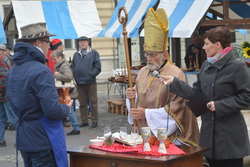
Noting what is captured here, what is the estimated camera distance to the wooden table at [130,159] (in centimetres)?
379

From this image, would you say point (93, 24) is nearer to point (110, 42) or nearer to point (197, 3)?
point (197, 3)

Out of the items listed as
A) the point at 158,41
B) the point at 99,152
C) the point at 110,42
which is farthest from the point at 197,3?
the point at 110,42

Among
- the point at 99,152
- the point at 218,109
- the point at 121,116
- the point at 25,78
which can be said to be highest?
the point at 25,78

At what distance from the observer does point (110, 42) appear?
69.9 feet

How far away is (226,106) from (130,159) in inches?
36.5

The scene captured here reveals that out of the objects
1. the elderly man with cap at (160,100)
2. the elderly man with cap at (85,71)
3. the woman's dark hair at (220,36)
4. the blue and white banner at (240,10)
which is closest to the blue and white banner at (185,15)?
the elderly man with cap at (85,71)

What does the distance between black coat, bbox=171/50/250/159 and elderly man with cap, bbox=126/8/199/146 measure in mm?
211

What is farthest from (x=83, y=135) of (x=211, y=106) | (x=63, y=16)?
(x=211, y=106)

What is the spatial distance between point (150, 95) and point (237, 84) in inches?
34.3

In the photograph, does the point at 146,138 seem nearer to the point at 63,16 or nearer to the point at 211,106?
the point at 211,106

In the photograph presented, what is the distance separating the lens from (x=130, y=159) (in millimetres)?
3883

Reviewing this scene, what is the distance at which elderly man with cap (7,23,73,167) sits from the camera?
392cm

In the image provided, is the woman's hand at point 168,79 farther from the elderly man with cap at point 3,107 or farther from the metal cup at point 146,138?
the elderly man with cap at point 3,107

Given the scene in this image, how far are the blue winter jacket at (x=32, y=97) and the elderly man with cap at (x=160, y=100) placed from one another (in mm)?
849
